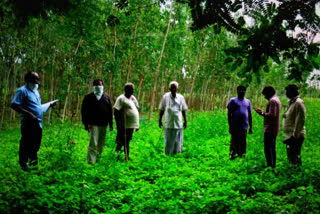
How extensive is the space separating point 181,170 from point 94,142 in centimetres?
197

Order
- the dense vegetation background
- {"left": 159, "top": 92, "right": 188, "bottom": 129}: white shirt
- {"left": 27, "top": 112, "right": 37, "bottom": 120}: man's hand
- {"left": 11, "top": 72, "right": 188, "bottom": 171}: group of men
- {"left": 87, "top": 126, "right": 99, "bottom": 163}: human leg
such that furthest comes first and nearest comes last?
{"left": 159, "top": 92, "right": 188, "bottom": 129}: white shirt
{"left": 87, "top": 126, "right": 99, "bottom": 163}: human leg
{"left": 11, "top": 72, "right": 188, "bottom": 171}: group of men
{"left": 27, "top": 112, "right": 37, "bottom": 120}: man's hand
the dense vegetation background

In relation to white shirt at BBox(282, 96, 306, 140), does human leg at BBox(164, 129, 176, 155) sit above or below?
below

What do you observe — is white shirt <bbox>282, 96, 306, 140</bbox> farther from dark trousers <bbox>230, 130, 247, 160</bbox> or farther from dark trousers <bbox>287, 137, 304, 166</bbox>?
dark trousers <bbox>230, 130, 247, 160</bbox>

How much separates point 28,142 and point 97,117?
1.50 meters

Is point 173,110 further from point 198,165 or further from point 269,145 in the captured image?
point 269,145

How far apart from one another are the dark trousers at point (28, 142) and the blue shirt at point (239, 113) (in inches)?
165

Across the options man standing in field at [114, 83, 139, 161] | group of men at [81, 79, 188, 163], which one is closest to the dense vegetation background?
group of men at [81, 79, 188, 163]

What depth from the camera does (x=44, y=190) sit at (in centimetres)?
306

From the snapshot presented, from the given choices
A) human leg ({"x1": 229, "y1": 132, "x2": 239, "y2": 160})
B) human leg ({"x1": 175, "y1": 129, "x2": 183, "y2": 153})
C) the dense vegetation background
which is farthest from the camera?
human leg ({"x1": 175, "y1": 129, "x2": 183, "y2": 153})

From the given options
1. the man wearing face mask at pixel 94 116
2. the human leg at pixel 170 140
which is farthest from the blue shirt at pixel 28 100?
the human leg at pixel 170 140

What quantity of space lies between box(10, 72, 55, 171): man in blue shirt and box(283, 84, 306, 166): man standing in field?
15.1 feet

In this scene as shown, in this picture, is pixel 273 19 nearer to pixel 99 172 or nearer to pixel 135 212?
pixel 135 212

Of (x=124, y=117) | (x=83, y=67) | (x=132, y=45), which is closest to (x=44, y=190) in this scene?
(x=124, y=117)

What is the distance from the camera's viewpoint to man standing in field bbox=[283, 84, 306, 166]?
487 cm
